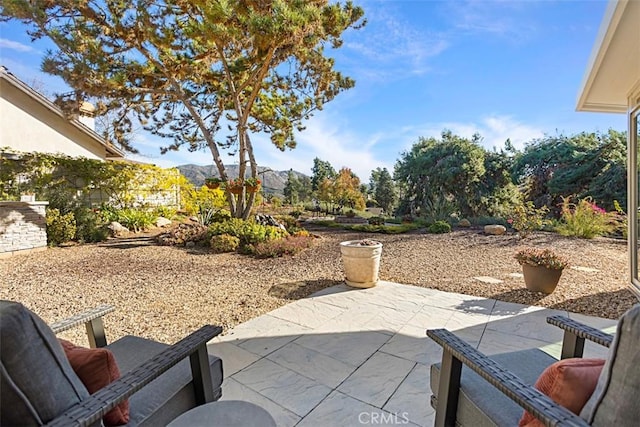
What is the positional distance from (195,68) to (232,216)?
404 centimetres

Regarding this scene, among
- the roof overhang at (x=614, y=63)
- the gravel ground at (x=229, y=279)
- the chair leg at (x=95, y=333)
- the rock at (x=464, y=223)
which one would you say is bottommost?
the gravel ground at (x=229, y=279)

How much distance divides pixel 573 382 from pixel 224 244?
6.73 m

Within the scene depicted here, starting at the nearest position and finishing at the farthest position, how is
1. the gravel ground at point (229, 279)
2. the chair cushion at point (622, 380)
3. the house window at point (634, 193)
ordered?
1. the chair cushion at point (622, 380)
2. the gravel ground at point (229, 279)
3. the house window at point (634, 193)

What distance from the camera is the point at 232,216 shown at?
360 inches

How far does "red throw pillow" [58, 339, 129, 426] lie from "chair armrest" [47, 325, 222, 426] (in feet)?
0.29

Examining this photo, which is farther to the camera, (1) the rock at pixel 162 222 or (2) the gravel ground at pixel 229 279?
(1) the rock at pixel 162 222

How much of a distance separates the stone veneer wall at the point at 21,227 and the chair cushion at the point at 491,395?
8.70 meters

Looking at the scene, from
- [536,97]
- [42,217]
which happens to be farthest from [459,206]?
[42,217]

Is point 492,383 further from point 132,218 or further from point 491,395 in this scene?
point 132,218

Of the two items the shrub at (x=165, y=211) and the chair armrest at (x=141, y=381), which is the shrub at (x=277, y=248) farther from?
the shrub at (x=165, y=211)

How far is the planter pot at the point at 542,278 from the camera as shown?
3941 millimetres

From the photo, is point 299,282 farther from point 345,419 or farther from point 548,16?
point 548,16

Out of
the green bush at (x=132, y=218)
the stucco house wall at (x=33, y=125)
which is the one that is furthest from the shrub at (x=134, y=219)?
the stucco house wall at (x=33, y=125)

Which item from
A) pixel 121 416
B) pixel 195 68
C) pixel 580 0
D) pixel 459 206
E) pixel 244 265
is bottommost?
pixel 244 265
